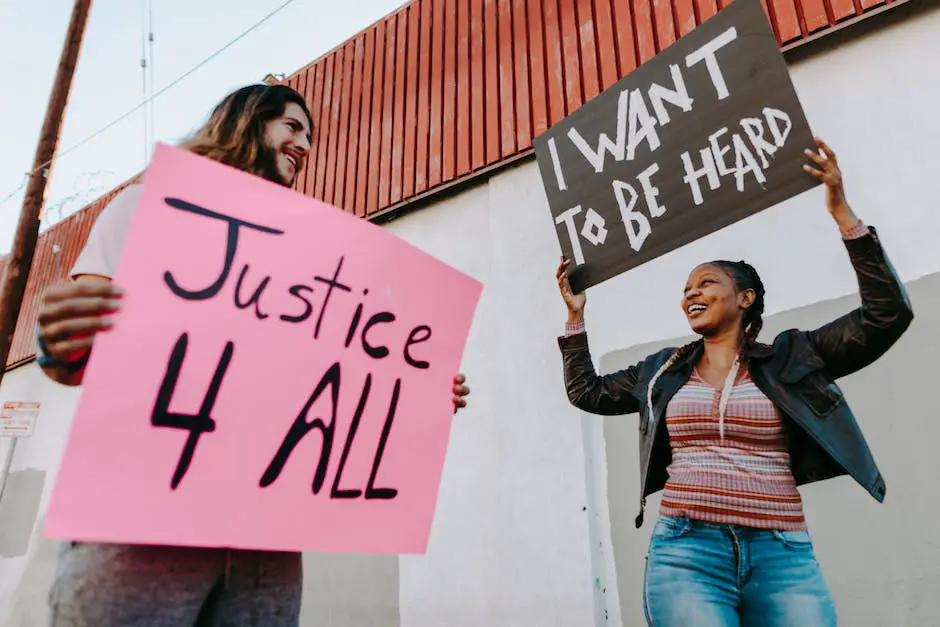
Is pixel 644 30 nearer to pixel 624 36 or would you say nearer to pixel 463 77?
pixel 624 36

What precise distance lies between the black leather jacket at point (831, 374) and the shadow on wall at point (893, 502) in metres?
1.44

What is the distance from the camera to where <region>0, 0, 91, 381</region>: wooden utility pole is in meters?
6.73

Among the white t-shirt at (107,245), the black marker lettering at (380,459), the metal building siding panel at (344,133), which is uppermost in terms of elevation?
the metal building siding panel at (344,133)

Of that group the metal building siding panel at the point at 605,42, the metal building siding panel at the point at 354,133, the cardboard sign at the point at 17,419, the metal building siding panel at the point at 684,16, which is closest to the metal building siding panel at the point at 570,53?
the metal building siding panel at the point at 605,42

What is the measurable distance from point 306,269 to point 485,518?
351 cm

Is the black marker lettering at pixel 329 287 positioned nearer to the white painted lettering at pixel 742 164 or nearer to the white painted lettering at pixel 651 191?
the white painted lettering at pixel 651 191

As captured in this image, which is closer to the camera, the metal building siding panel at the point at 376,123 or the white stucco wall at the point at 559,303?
the white stucco wall at the point at 559,303

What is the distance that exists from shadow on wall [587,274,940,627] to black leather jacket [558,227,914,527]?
4.72ft

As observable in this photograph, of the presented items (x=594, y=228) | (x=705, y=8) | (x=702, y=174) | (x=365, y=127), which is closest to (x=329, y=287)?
(x=594, y=228)

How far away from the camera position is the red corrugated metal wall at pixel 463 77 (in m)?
4.41

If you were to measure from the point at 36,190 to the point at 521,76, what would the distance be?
19.9 feet

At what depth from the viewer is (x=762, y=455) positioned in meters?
1.72

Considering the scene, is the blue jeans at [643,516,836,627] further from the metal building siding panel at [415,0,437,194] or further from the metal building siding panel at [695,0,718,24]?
the metal building siding panel at [415,0,437,194]

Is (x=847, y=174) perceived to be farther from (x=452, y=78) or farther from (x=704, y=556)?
(x=452, y=78)
